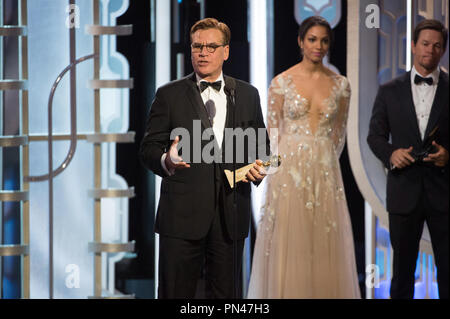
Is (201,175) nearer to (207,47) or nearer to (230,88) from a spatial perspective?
(230,88)

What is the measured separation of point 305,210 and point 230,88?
2.61 ft

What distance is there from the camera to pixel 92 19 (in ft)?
13.0

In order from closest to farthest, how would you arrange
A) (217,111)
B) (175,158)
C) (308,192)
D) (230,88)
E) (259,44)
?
(175,158), (230,88), (217,111), (308,192), (259,44)

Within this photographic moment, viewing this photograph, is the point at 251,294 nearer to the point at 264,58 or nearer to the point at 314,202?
the point at 314,202

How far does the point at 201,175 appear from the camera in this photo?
11.3ft

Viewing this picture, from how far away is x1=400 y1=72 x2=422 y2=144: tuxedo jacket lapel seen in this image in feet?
12.4

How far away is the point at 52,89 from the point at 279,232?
1.45 metres

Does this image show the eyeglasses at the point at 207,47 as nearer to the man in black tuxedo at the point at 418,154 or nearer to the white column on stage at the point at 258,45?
the white column on stage at the point at 258,45

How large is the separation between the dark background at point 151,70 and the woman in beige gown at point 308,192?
139 mm

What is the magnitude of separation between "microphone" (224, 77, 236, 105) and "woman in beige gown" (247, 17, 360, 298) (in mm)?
403

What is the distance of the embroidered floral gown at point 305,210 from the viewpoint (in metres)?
3.71


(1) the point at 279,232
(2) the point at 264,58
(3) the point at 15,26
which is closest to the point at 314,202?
(1) the point at 279,232

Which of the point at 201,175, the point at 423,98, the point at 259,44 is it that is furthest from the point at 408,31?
the point at 201,175

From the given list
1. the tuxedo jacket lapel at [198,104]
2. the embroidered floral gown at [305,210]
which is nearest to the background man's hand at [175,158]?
the tuxedo jacket lapel at [198,104]
